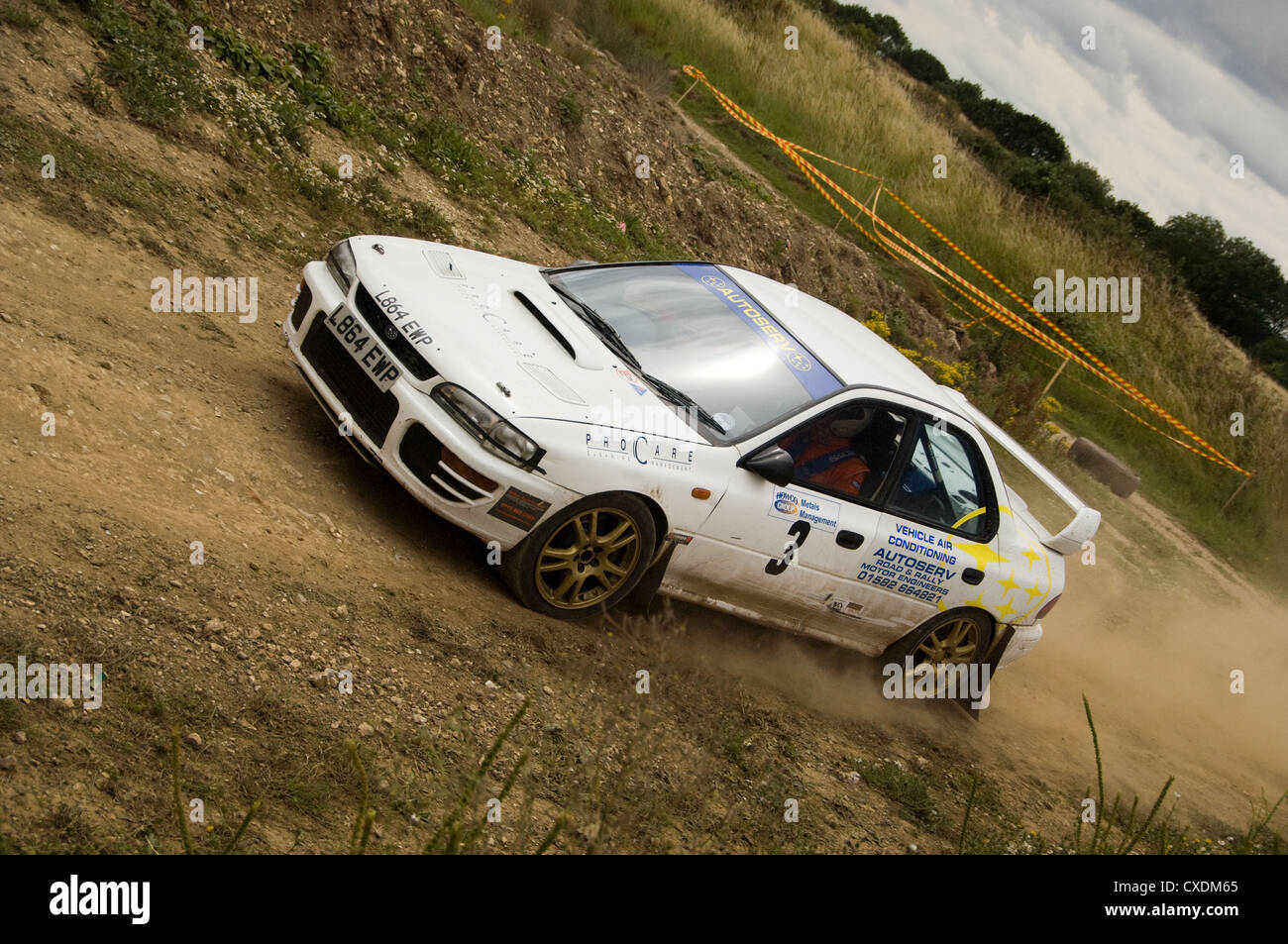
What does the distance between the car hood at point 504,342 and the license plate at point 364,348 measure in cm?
16

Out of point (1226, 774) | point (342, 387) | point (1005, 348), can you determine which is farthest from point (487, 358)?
point (1005, 348)

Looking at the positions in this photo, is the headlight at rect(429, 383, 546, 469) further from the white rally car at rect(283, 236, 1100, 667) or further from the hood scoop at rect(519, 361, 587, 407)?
the hood scoop at rect(519, 361, 587, 407)

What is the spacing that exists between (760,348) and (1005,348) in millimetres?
13998

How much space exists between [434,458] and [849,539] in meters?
2.37

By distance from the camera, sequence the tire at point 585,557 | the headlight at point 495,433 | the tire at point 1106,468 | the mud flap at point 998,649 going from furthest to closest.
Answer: the tire at point 1106,468 → the mud flap at point 998,649 → the tire at point 585,557 → the headlight at point 495,433

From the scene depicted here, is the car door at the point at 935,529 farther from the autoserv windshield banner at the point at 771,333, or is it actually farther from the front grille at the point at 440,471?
the front grille at the point at 440,471

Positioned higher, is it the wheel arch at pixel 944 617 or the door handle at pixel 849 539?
the door handle at pixel 849 539

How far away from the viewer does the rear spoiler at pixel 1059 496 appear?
22.6 ft

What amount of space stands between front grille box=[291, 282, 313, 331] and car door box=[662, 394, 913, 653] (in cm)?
236

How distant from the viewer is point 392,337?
5766 mm

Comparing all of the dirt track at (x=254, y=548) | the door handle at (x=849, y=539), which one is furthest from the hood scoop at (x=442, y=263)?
the door handle at (x=849, y=539)

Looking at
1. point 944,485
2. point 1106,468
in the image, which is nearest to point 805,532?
point 944,485

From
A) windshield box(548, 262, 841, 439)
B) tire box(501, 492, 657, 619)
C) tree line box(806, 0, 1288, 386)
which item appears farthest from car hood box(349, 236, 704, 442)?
tree line box(806, 0, 1288, 386)

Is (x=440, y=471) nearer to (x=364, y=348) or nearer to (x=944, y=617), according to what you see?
(x=364, y=348)
